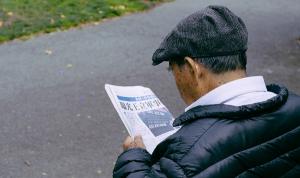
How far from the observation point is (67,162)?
16.1ft

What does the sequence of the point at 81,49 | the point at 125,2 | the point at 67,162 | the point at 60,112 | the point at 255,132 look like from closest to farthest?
1. the point at 255,132
2. the point at 67,162
3. the point at 60,112
4. the point at 81,49
5. the point at 125,2

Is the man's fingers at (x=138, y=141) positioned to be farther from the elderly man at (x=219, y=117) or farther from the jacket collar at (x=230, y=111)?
the jacket collar at (x=230, y=111)

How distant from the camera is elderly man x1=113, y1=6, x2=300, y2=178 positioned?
193cm

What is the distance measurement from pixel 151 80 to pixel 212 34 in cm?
472

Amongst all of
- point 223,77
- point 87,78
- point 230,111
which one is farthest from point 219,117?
point 87,78

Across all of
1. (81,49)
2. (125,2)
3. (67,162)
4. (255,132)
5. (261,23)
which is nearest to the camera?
(255,132)

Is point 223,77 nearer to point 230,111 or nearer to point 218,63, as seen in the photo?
point 218,63

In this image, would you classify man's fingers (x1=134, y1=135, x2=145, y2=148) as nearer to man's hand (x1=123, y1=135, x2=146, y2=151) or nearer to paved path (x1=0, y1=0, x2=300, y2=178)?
man's hand (x1=123, y1=135, x2=146, y2=151)

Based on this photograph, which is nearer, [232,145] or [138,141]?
[232,145]

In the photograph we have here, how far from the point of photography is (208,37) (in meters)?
2.04

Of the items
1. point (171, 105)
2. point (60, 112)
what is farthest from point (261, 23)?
point (60, 112)

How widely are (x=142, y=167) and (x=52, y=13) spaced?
7.37 m

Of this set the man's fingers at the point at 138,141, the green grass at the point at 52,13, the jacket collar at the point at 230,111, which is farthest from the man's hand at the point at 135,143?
the green grass at the point at 52,13

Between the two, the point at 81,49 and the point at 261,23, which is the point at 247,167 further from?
the point at 261,23
